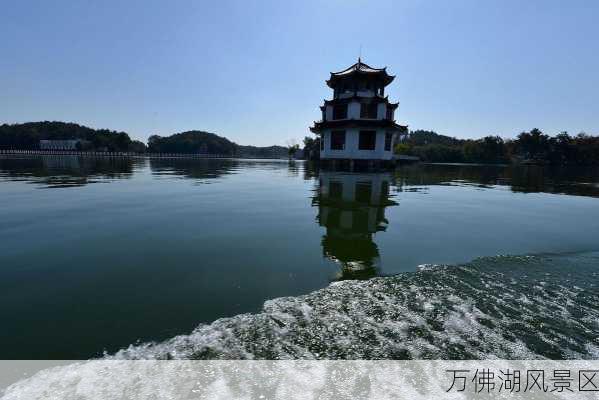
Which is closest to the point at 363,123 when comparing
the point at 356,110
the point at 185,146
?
the point at 356,110

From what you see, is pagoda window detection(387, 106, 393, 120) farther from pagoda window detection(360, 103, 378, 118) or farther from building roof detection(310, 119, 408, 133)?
pagoda window detection(360, 103, 378, 118)

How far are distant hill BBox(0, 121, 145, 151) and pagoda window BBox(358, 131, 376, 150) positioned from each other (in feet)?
346

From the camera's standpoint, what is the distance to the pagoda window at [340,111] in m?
35.1

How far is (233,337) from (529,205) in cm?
1454

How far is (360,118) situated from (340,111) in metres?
3.26

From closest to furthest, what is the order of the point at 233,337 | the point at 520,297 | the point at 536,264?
the point at 233,337, the point at 520,297, the point at 536,264

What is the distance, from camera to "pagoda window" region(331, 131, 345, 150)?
114 feet

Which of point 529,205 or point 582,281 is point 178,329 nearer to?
point 582,281

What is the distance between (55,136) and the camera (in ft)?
446

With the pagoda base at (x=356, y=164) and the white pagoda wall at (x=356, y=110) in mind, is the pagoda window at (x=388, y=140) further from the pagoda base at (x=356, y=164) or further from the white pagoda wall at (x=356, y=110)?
the white pagoda wall at (x=356, y=110)

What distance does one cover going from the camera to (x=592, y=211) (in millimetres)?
11281

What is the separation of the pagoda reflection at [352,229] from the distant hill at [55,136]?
393ft

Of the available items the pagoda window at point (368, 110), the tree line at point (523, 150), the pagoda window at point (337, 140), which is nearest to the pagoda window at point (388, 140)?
the pagoda window at point (368, 110)

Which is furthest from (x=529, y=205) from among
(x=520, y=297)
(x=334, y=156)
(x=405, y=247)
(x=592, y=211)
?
(x=334, y=156)
